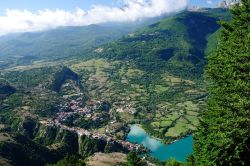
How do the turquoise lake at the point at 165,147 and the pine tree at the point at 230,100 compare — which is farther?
the turquoise lake at the point at 165,147

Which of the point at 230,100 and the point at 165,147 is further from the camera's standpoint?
the point at 165,147

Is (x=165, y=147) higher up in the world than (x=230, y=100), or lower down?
lower down

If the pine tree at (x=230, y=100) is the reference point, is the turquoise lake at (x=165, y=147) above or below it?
below

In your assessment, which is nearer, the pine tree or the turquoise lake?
the pine tree

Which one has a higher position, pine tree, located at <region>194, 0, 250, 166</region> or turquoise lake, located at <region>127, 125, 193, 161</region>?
pine tree, located at <region>194, 0, 250, 166</region>

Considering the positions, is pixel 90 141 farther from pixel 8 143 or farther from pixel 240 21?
pixel 240 21
